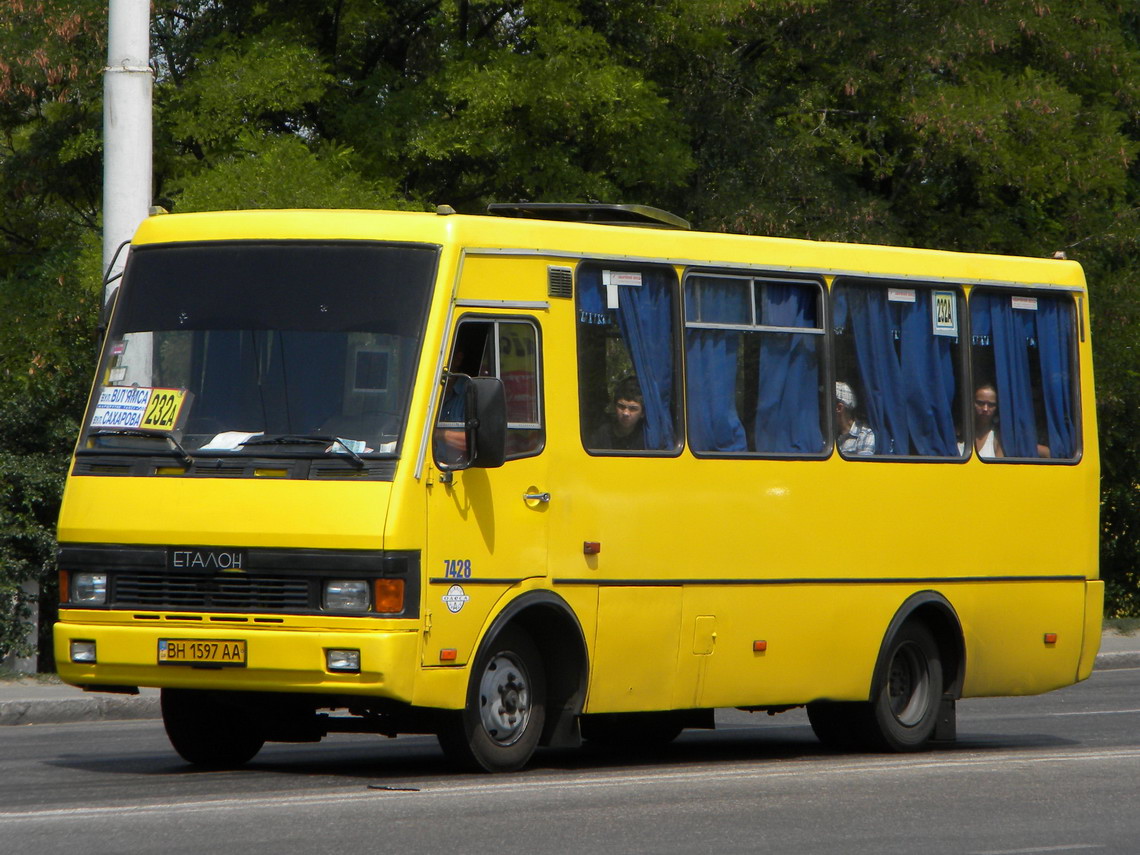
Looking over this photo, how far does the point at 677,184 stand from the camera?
973 inches

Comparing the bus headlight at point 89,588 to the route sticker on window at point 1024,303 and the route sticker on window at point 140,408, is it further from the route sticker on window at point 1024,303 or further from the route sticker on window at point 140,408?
the route sticker on window at point 1024,303

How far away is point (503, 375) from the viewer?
1090 cm

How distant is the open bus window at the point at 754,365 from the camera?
12031 mm

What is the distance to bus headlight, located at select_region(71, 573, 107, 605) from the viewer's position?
10.5 m

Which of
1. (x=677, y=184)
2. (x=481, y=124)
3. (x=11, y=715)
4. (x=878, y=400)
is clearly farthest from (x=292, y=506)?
(x=677, y=184)

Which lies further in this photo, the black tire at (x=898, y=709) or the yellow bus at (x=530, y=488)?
the black tire at (x=898, y=709)

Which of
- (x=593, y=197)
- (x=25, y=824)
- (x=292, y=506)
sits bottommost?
(x=25, y=824)

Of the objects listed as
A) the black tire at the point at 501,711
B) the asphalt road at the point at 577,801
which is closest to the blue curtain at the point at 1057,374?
the asphalt road at the point at 577,801

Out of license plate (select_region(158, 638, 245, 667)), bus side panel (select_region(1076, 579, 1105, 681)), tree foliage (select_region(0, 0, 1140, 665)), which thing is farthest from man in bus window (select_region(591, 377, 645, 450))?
tree foliage (select_region(0, 0, 1140, 665))

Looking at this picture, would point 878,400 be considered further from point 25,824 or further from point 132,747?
point 25,824

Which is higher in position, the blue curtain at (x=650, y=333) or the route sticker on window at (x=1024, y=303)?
the route sticker on window at (x=1024, y=303)

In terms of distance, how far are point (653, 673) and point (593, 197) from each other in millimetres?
12782

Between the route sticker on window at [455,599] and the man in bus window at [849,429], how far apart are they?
3212 millimetres

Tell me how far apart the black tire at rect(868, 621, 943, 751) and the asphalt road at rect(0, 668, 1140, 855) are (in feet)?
1.14
